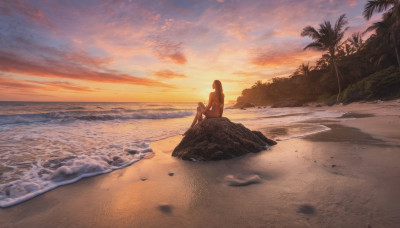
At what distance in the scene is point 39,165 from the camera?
3.18 meters

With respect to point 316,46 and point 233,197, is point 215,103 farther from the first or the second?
point 316,46

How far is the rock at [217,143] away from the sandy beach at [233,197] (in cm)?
39

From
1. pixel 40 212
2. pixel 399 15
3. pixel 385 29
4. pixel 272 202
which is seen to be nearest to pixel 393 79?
pixel 399 15

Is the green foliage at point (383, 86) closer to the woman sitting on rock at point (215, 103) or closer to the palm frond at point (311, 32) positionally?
the palm frond at point (311, 32)

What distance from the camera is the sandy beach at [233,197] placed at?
4.90 ft

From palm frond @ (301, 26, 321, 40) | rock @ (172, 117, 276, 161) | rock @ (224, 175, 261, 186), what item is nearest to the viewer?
rock @ (224, 175, 261, 186)

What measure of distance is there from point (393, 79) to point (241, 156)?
2193 cm

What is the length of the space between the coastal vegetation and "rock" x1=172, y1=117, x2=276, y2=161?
2003 centimetres

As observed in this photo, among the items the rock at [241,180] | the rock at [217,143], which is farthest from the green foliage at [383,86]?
the rock at [241,180]

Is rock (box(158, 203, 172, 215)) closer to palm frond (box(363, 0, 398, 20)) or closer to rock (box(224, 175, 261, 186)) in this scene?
rock (box(224, 175, 261, 186))

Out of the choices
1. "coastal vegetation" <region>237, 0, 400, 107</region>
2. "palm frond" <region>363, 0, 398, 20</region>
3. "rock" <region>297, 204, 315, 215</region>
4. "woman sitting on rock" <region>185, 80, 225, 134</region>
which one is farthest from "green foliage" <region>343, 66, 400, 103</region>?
"rock" <region>297, 204, 315, 215</region>

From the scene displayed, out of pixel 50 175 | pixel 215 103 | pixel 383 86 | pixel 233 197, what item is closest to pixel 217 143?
pixel 233 197

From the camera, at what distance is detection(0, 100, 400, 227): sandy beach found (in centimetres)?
149

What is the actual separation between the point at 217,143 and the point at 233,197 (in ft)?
5.77
